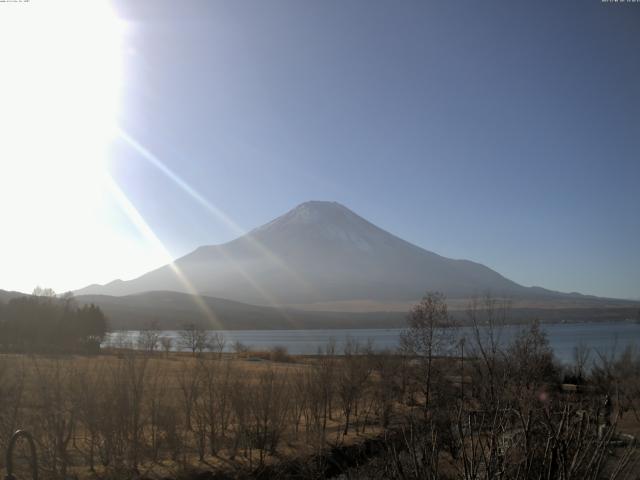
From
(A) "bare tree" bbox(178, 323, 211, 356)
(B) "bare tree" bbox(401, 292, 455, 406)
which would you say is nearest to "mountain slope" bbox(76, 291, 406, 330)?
(A) "bare tree" bbox(178, 323, 211, 356)

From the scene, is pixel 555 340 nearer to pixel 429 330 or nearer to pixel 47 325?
pixel 429 330

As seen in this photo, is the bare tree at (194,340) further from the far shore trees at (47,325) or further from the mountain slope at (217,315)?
the mountain slope at (217,315)

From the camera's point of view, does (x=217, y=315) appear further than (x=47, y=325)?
Yes

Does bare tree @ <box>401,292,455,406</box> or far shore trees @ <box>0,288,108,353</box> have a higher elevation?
bare tree @ <box>401,292,455,406</box>

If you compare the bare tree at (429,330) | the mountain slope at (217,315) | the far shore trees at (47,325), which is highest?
the bare tree at (429,330)

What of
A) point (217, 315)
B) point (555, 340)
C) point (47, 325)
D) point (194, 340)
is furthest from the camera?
point (217, 315)

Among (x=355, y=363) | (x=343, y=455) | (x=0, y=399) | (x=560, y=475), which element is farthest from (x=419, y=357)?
(x=560, y=475)

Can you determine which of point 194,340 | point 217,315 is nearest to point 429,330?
point 194,340

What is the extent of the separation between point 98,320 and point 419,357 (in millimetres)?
44156

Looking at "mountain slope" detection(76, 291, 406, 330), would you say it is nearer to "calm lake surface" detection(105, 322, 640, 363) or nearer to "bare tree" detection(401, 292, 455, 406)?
"calm lake surface" detection(105, 322, 640, 363)

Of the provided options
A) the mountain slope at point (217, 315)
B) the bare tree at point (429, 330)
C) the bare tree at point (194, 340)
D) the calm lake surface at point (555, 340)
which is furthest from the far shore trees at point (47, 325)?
the mountain slope at point (217, 315)

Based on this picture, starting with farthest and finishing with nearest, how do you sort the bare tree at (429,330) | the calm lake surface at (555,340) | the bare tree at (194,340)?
1. the bare tree at (194,340)
2. the calm lake surface at (555,340)
3. the bare tree at (429,330)

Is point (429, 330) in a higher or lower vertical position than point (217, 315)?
higher

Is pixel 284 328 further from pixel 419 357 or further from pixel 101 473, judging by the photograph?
pixel 101 473
